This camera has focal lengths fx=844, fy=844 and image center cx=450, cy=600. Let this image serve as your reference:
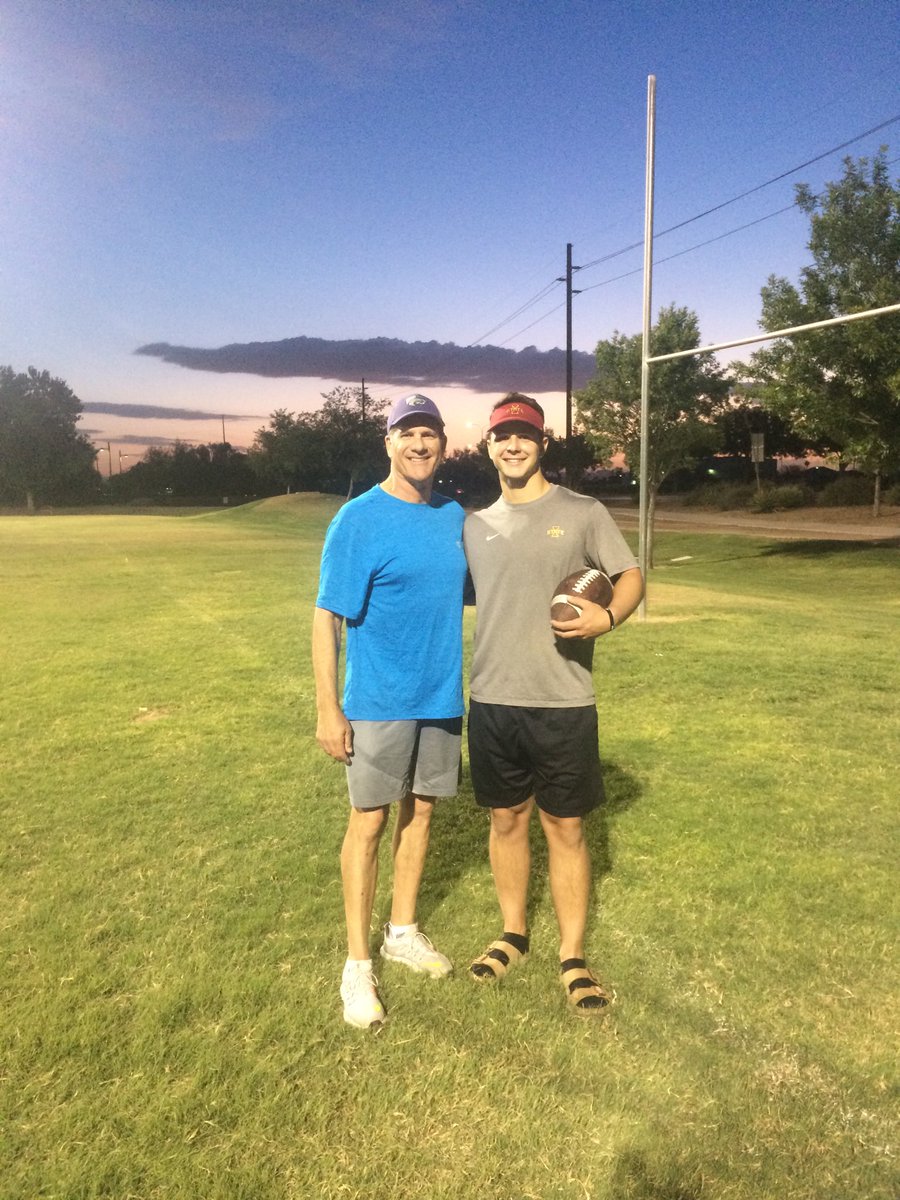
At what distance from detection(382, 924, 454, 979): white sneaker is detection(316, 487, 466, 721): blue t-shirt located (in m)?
0.99

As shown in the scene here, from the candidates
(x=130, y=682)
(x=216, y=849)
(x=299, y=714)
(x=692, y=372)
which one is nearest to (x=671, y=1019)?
(x=216, y=849)

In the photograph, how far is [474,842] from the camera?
4715mm

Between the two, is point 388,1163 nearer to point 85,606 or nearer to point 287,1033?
point 287,1033

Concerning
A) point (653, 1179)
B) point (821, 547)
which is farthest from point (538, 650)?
point (821, 547)

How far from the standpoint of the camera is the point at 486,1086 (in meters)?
2.72

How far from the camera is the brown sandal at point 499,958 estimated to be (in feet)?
10.9

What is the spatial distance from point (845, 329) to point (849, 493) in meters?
27.0

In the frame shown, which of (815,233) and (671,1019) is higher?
(815,233)

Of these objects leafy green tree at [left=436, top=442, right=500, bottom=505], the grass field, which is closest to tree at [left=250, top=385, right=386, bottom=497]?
leafy green tree at [left=436, top=442, right=500, bottom=505]

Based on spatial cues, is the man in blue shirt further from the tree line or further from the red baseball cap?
the tree line

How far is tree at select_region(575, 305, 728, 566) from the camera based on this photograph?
21.9 meters

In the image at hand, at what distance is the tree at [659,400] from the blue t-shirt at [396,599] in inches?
760

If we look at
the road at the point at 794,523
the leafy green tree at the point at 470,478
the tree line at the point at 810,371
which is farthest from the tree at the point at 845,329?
the leafy green tree at the point at 470,478

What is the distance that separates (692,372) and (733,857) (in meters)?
20.0
